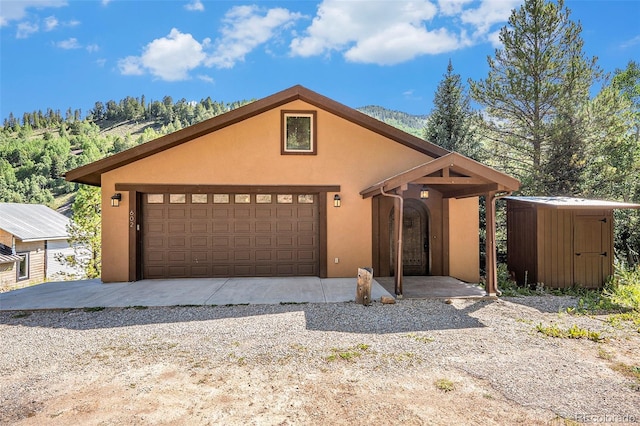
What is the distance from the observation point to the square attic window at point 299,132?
337 inches

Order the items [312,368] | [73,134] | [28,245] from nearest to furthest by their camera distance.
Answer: [312,368]
[28,245]
[73,134]

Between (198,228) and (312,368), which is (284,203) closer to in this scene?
(198,228)

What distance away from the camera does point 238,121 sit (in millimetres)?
8430

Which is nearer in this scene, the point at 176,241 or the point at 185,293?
the point at 185,293

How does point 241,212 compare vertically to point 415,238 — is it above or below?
above

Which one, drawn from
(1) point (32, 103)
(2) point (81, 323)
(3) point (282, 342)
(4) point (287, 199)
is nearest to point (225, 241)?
(4) point (287, 199)

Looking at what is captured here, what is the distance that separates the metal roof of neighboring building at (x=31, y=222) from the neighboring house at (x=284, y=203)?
14986 millimetres

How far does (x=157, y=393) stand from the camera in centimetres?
308

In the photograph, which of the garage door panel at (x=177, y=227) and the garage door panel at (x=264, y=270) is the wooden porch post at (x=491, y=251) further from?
the garage door panel at (x=177, y=227)

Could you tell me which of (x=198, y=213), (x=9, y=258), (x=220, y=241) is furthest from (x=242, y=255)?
(x=9, y=258)

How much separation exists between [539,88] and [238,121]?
500 inches

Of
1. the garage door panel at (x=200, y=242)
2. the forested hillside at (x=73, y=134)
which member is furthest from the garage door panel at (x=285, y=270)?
the forested hillside at (x=73, y=134)


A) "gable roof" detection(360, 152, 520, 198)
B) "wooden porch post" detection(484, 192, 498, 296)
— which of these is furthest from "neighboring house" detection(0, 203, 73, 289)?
"wooden porch post" detection(484, 192, 498, 296)

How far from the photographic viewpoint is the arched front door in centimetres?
881
